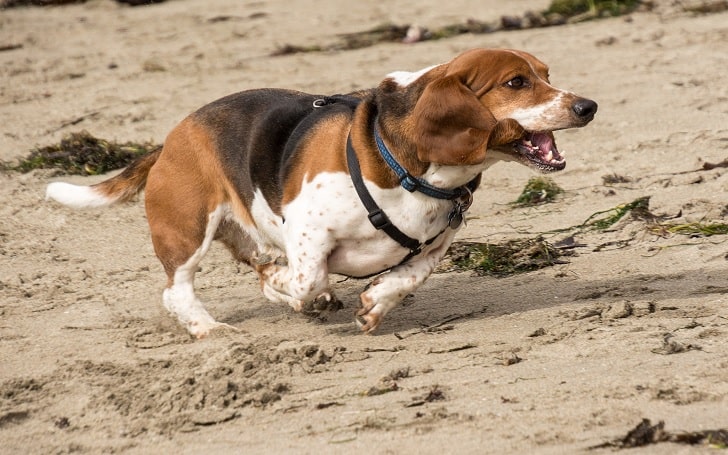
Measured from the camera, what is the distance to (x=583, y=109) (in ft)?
15.6

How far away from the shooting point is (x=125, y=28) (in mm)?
12344

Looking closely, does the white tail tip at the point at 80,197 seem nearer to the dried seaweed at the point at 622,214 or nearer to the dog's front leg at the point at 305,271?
A: the dog's front leg at the point at 305,271

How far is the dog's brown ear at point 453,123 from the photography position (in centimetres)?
477

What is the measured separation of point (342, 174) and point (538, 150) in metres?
0.83

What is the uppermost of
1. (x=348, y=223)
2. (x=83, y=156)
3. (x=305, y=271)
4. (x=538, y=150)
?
(x=538, y=150)

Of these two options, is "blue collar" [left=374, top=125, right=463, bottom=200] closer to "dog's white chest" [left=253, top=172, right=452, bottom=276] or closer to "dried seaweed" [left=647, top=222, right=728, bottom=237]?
"dog's white chest" [left=253, top=172, right=452, bottom=276]

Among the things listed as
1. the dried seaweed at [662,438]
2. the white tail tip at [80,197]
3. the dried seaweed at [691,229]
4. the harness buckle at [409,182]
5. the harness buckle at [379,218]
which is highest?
the harness buckle at [409,182]

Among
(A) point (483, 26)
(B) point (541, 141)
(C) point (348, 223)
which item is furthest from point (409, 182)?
(A) point (483, 26)

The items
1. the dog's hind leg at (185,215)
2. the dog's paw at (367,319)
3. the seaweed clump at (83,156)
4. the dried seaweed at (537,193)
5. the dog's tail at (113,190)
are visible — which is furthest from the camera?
the seaweed clump at (83,156)

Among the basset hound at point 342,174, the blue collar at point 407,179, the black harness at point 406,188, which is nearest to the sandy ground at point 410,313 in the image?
the basset hound at point 342,174

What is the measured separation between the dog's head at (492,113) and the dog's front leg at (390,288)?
26.0 inches

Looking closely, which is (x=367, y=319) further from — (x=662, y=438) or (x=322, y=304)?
(x=662, y=438)

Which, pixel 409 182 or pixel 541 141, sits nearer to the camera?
pixel 541 141

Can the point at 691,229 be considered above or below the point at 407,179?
below
